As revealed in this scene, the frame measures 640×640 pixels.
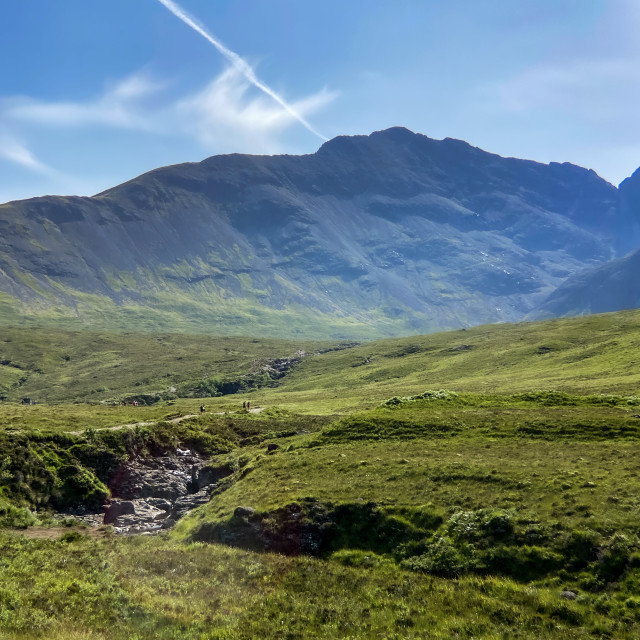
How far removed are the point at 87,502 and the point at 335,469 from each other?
21858 millimetres

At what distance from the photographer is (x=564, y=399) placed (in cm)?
5703

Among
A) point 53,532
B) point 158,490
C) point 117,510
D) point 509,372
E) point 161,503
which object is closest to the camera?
point 53,532

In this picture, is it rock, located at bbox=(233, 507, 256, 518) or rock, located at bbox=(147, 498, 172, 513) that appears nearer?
rock, located at bbox=(233, 507, 256, 518)

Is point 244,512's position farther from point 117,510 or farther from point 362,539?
point 117,510

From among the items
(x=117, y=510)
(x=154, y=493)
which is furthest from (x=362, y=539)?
(x=154, y=493)

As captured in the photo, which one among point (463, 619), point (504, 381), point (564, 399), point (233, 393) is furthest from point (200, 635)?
point (233, 393)

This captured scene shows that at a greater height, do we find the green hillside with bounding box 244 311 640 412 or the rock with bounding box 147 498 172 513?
the green hillside with bounding box 244 311 640 412

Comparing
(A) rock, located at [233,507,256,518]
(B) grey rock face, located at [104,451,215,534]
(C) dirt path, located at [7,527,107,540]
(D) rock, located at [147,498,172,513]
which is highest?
(A) rock, located at [233,507,256,518]

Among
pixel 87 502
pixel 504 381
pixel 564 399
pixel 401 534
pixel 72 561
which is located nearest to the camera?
pixel 72 561

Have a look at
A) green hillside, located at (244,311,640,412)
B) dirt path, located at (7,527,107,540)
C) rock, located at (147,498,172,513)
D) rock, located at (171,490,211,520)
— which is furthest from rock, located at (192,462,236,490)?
green hillside, located at (244,311,640,412)

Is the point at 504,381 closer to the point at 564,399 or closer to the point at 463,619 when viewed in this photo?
the point at 564,399

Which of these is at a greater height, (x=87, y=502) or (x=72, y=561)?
(x=72, y=561)

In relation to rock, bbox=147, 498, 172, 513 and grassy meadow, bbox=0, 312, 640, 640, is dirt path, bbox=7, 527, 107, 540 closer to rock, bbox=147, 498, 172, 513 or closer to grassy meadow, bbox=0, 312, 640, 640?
grassy meadow, bbox=0, 312, 640, 640

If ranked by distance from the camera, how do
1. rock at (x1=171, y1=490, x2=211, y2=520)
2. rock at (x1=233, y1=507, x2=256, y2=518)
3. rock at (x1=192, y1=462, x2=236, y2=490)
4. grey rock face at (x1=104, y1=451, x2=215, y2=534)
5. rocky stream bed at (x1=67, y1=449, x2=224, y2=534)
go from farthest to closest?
rock at (x1=192, y1=462, x2=236, y2=490), rock at (x1=171, y1=490, x2=211, y2=520), rocky stream bed at (x1=67, y1=449, x2=224, y2=534), grey rock face at (x1=104, y1=451, x2=215, y2=534), rock at (x1=233, y1=507, x2=256, y2=518)
